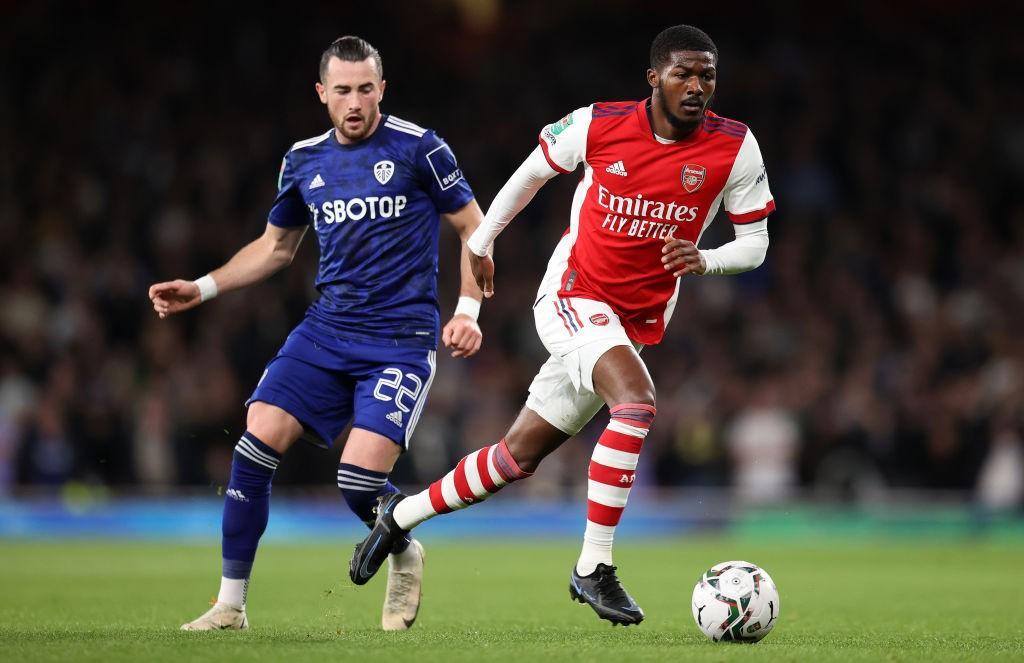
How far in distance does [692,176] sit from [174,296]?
2.46 metres

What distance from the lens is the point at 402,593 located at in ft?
22.5

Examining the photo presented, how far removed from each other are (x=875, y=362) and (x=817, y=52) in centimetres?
583

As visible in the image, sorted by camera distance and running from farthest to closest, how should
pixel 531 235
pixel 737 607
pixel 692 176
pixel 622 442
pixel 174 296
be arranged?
pixel 531 235, pixel 174 296, pixel 692 176, pixel 622 442, pixel 737 607

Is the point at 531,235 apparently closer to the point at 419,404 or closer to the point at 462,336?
the point at 419,404

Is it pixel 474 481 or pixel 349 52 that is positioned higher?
pixel 349 52

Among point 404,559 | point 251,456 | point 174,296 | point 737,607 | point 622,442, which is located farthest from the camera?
point 404,559

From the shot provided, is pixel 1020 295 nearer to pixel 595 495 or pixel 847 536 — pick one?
pixel 847 536

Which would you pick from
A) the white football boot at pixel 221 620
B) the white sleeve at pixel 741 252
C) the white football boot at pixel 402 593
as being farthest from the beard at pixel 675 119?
the white football boot at pixel 221 620

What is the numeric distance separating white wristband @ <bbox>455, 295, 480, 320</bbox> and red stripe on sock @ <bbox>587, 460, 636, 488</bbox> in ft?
3.26

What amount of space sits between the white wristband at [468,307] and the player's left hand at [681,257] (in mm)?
1034

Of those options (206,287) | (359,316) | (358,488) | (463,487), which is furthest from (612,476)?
(206,287)

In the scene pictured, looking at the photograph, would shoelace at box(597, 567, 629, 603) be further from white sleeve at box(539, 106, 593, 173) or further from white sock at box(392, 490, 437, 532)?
white sleeve at box(539, 106, 593, 173)

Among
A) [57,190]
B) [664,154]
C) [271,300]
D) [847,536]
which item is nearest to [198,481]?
[271,300]

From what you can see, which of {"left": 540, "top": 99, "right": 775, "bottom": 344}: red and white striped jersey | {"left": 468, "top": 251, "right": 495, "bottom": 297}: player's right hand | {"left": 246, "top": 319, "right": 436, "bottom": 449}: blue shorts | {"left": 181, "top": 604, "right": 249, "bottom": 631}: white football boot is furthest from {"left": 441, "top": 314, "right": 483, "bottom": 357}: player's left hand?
{"left": 181, "top": 604, "right": 249, "bottom": 631}: white football boot
